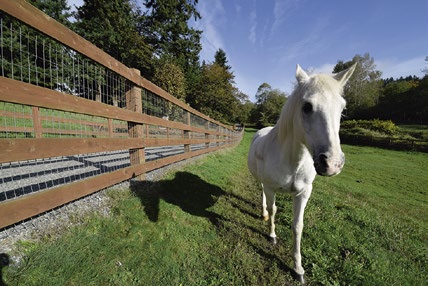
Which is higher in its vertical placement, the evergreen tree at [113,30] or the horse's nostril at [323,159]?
the evergreen tree at [113,30]

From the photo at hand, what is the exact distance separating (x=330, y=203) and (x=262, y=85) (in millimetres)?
76326

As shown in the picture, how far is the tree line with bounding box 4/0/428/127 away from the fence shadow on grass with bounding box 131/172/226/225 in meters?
13.9

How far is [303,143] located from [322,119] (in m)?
0.47

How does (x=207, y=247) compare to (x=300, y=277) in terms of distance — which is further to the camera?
(x=207, y=247)

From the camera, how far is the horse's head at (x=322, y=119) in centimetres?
144

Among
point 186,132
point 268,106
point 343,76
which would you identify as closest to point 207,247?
point 343,76

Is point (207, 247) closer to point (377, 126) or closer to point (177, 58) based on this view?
point (177, 58)

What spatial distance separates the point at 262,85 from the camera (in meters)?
75.6

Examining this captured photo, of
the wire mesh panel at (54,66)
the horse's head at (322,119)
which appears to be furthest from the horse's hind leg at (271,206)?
the wire mesh panel at (54,66)

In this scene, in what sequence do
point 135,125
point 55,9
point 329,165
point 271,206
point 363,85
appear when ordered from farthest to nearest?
1. point 363,85
2. point 55,9
3. point 135,125
4. point 271,206
5. point 329,165

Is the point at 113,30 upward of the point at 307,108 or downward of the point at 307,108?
upward

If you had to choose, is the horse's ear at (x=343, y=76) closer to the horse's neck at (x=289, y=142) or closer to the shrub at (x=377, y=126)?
the horse's neck at (x=289, y=142)

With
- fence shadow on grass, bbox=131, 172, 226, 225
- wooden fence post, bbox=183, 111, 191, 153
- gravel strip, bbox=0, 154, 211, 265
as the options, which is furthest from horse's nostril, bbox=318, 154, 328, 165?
wooden fence post, bbox=183, 111, 191, 153

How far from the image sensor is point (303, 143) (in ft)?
6.48
